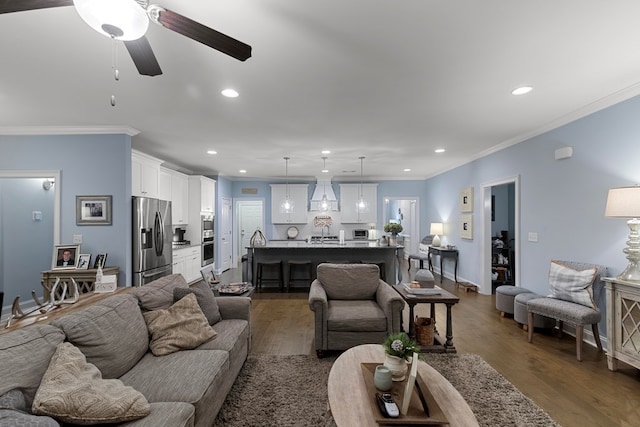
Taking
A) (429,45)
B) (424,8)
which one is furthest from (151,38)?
(429,45)

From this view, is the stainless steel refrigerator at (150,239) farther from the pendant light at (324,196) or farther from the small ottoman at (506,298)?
the small ottoman at (506,298)

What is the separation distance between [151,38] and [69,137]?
3.00 m

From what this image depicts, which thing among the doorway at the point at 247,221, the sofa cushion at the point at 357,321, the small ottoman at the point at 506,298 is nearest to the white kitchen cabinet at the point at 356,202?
the doorway at the point at 247,221

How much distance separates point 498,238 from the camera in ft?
22.3

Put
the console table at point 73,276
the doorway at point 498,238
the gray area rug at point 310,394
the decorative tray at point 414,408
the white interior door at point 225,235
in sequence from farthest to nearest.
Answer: the white interior door at point 225,235 < the doorway at point 498,238 < the console table at point 73,276 < the gray area rug at point 310,394 < the decorative tray at point 414,408

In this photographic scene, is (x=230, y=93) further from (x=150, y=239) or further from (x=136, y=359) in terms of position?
(x=150, y=239)

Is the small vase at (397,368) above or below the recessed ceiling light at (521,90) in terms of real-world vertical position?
below

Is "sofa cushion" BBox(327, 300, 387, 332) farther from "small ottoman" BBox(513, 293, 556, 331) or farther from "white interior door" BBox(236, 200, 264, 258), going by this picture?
"white interior door" BBox(236, 200, 264, 258)

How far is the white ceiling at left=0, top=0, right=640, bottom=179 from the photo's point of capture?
74.2 inches

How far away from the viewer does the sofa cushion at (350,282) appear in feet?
12.0

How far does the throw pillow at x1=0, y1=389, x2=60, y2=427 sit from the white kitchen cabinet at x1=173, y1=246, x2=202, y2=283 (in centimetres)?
490

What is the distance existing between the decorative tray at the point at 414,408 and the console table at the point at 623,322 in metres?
2.21

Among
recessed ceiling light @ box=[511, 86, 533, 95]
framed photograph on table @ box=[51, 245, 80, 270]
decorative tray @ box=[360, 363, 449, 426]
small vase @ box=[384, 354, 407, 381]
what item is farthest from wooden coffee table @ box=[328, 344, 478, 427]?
framed photograph on table @ box=[51, 245, 80, 270]

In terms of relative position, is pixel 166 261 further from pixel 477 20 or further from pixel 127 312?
pixel 477 20
